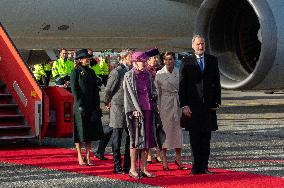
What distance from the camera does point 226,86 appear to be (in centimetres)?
1116

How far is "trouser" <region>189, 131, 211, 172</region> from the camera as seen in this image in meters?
7.60

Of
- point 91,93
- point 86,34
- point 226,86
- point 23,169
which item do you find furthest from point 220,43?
point 23,169

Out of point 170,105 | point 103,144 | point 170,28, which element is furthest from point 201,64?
point 170,28

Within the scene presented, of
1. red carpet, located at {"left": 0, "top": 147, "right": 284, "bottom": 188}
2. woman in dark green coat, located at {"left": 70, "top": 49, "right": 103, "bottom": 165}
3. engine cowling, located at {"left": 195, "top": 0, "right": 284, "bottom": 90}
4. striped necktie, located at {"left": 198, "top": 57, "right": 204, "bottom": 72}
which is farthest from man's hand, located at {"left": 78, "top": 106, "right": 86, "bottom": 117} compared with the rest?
engine cowling, located at {"left": 195, "top": 0, "right": 284, "bottom": 90}

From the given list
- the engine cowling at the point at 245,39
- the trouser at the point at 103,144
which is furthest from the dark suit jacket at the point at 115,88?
Result: the engine cowling at the point at 245,39

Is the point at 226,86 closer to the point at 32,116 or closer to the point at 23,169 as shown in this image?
the point at 32,116

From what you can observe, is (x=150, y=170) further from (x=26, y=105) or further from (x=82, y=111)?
(x=26, y=105)

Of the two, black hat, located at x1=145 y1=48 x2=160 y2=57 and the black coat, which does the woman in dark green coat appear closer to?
black hat, located at x1=145 y1=48 x2=160 y2=57

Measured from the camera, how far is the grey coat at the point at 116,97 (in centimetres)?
786

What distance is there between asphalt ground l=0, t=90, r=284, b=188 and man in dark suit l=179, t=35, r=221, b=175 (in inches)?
21.5

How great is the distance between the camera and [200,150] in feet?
25.2

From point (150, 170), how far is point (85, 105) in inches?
41.9

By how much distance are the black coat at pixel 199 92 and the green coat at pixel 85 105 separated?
1.16m

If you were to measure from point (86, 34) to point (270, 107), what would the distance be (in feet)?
16.9
